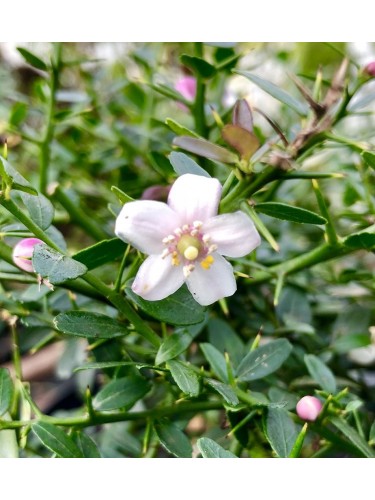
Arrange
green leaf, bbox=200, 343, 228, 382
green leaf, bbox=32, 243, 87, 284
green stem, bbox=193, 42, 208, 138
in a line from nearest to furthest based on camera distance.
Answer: green leaf, bbox=32, 243, 87, 284
green leaf, bbox=200, 343, 228, 382
green stem, bbox=193, 42, 208, 138

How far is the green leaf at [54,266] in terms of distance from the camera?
0.39 meters

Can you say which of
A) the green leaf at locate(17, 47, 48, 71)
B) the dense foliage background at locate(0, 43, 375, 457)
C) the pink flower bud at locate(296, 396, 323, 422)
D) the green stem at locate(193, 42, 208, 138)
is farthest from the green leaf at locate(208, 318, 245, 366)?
the green leaf at locate(17, 47, 48, 71)

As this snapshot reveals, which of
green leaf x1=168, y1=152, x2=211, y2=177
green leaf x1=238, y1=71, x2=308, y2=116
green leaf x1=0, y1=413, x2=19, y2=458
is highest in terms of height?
green leaf x1=238, y1=71, x2=308, y2=116

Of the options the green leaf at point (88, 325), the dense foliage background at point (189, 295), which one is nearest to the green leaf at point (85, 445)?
the dense foliage background at point (189, 295)

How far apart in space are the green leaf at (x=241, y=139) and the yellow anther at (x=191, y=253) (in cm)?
8

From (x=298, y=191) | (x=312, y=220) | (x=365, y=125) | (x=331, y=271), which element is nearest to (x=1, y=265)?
(x=312, y=220)

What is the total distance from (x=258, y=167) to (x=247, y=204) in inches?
2.7

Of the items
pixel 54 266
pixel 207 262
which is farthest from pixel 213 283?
pixel 54 266

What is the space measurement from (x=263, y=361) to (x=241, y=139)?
→ 0.22 metres

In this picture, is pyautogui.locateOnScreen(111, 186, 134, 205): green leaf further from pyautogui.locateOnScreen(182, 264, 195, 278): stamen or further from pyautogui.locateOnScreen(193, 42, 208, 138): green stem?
pyautogui.locateOnScreen(193, 42, 208, 138): green stem

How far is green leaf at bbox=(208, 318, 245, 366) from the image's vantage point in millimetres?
600

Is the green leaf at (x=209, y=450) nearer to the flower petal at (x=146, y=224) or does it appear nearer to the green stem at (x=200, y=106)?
the flower petal at (x=146, y=224)

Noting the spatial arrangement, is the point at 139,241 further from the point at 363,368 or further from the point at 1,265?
the point at 363,368

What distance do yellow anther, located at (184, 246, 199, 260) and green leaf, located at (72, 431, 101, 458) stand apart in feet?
0.63
